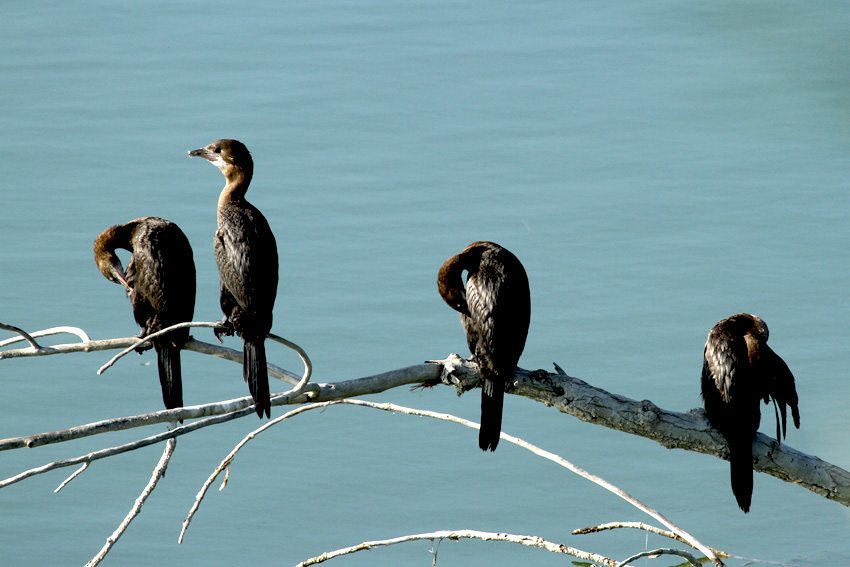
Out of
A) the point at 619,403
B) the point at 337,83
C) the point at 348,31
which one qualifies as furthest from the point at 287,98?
the point at 619,403

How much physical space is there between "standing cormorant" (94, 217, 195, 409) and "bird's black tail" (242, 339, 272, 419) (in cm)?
30

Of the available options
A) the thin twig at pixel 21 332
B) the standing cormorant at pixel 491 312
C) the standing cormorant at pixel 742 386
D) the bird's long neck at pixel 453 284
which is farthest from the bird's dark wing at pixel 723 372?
the thin twig at pixel 21 332

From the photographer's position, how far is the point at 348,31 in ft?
33.5

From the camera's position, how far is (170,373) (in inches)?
164

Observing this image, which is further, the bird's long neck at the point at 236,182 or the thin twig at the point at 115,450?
the bird's long neck at the point at 236,182

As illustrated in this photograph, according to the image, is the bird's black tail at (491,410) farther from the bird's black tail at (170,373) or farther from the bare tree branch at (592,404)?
the bird's black tail at (170,373)

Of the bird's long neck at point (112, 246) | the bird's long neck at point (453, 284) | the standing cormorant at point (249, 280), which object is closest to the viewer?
the standing cormorant at point (249, 280)

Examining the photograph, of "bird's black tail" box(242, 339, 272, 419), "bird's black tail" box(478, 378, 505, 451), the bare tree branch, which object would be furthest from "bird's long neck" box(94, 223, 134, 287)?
"bird's black tail" box(478, 378, 505, 451)

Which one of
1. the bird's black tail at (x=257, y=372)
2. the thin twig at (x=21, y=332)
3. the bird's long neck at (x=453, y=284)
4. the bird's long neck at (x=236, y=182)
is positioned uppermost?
the bird's long neck at (x=236, y=182)

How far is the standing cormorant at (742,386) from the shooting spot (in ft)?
13.1

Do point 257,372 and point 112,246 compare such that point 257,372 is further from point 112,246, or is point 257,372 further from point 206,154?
point 206,154

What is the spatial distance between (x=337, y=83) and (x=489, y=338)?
18.3ft

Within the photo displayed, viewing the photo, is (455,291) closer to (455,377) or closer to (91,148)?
(455,377)

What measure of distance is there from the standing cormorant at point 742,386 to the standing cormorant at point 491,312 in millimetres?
613
